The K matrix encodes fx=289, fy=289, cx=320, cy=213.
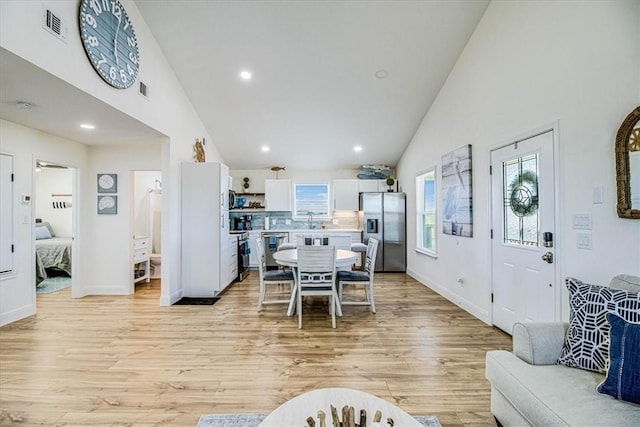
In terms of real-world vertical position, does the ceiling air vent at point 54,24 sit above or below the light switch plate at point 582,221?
above

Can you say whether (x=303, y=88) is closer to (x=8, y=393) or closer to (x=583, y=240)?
(x=583, y=240)

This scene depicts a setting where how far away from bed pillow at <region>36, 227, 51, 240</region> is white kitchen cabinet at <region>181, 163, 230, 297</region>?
423 cm

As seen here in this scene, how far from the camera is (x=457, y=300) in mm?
3975

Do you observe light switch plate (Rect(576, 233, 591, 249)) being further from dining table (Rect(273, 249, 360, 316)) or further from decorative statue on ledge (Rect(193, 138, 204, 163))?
decorative statue on ledge (Rect(193, 138, 204, 163))

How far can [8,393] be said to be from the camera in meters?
2.10

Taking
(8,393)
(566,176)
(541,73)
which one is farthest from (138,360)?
(541,73)

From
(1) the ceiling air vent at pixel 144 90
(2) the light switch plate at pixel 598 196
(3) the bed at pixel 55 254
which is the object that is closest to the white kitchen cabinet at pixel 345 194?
(1) the ceiling air vent at pixel 144 90

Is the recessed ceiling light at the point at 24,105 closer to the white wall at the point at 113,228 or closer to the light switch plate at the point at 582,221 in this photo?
the white wall at the point at 113,228

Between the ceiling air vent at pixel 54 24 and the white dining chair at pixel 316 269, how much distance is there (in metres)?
2.78

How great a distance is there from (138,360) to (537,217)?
12.5 feet

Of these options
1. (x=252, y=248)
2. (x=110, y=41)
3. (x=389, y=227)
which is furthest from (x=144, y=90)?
(x=389, y=227)

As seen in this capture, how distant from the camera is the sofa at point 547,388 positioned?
1202mm

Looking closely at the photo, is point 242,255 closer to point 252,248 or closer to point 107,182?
Answer: point 252,248

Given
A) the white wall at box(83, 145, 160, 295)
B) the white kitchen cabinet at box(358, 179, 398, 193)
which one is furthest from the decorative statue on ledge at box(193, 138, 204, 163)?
the white kitchen cabinet at box(358, 179, 398, 193)
